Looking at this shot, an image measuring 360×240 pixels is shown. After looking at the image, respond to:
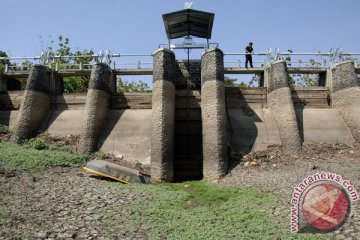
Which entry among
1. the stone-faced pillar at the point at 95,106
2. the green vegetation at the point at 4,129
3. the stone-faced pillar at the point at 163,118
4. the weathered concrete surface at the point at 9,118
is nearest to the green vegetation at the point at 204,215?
the stone-faced pillar at the point at 163,118

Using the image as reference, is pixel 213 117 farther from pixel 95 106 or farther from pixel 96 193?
pixel 96 193

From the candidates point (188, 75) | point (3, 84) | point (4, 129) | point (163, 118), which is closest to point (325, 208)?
point (163, 118)

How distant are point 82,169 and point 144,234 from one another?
22.0 feet

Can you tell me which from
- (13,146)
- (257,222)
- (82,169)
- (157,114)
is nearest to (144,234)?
(257,222)

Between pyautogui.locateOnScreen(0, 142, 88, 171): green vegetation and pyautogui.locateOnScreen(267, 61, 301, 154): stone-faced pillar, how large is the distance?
871cm

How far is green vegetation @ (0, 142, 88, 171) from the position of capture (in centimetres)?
1428

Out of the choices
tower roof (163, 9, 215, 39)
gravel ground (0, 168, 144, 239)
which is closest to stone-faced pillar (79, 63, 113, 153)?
gravel ground (0, 168, 144, 239)

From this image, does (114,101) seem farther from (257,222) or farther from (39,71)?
(257,222)

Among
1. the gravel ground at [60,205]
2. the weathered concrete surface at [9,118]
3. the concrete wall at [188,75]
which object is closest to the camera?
the gravel ground at [60,205]

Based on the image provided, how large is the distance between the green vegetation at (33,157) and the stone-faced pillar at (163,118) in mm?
3077

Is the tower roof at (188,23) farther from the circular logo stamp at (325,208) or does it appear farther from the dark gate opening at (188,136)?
the circular logo stamp at (325,208)

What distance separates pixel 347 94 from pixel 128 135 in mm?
10549

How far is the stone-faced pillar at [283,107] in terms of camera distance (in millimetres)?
16688

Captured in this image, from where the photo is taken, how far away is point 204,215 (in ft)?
34.4
